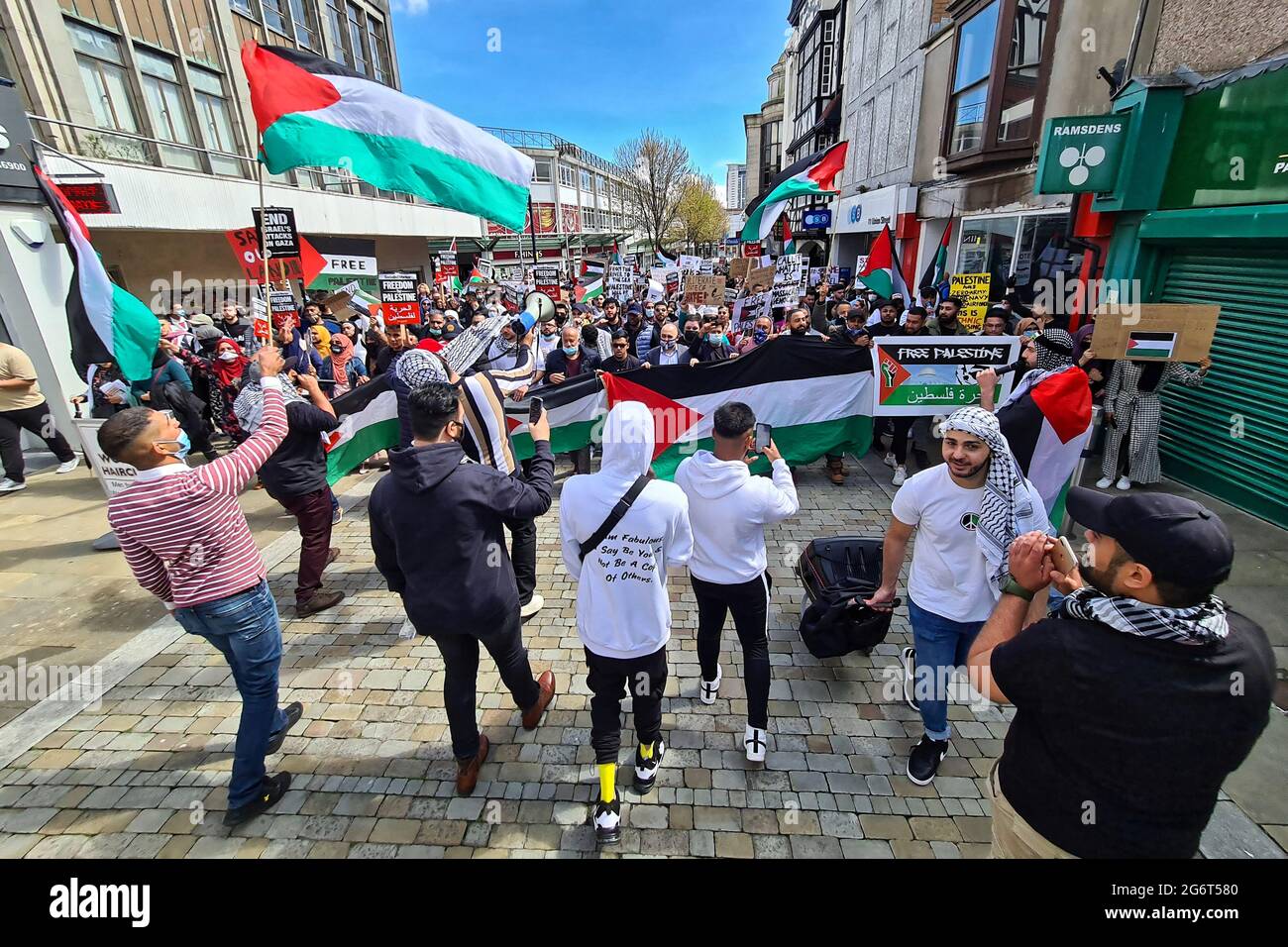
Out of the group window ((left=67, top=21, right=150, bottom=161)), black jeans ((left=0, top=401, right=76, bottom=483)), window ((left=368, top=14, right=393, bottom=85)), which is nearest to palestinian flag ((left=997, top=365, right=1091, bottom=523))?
black jeans ((left=0, top=401, right=76, bottom=483))

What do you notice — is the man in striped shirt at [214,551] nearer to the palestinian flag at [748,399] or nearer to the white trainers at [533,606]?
the white trainers at [533,606]

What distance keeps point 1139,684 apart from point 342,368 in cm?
957

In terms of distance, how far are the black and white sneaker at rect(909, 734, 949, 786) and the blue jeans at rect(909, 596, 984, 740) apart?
4cm

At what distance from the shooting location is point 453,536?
2.73 m

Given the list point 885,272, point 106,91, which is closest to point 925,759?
point 885,272

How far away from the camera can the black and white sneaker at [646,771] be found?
3160 millimetres

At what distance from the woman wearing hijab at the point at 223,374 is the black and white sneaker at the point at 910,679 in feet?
27.2

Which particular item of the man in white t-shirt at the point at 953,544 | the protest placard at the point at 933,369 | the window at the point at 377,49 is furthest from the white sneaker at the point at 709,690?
the window at the point at 377,49

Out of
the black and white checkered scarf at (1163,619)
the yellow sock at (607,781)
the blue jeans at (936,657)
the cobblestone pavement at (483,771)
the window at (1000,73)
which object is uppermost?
the window at (1000,73)

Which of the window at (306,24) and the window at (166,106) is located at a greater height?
the window at (306,24)

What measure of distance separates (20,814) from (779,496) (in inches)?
178

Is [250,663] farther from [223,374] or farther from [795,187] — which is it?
[795,187]

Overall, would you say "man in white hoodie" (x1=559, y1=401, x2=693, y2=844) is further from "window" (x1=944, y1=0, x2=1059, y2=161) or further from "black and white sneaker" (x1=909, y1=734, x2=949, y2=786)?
"window" (x1=944, y1=0, x2=1059, y2=161)

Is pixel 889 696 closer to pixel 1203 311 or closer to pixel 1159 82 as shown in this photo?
pixel 1203 311
